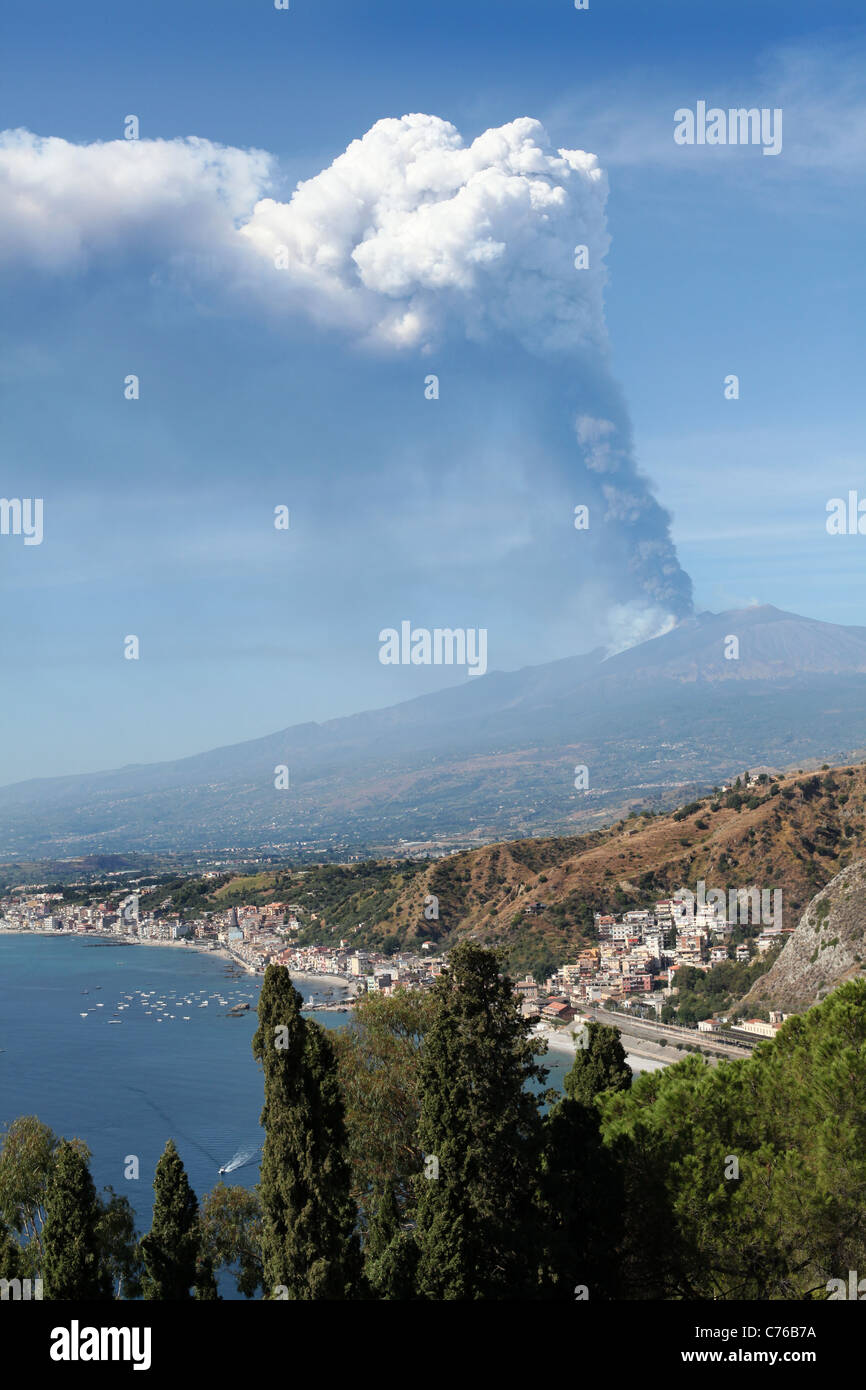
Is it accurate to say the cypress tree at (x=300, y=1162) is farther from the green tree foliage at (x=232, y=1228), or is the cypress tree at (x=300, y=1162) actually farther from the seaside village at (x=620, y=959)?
the seaside village at (x=620, y=959)

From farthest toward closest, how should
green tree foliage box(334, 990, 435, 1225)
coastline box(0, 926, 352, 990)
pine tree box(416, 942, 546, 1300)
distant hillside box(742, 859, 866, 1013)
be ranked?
coastline box(0, 926, 352, 990), distant hillside box(742, 859, 866, 1013), green tree foliage box(334, 990, 435, 1225), pine tree box(416, 942, 546, 1300)

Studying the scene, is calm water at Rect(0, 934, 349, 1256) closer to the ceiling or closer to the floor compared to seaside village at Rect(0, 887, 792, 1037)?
closer to the floor

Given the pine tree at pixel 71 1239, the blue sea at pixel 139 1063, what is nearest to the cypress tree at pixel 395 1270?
the pine tree at pixel 71 1239

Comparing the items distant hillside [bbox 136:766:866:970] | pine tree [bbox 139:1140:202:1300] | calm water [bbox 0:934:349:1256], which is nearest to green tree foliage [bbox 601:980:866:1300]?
pine tree [bbox 139:1140:202:1300]

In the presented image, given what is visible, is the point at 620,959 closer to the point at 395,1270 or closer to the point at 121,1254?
the point at 121,1254

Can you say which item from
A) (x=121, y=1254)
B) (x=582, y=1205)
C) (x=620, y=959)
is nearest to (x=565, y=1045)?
(x=620, y=959)

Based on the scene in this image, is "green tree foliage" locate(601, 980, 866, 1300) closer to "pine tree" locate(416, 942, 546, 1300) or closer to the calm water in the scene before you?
"pine tree" locate(416, 942, 546, 1300)
